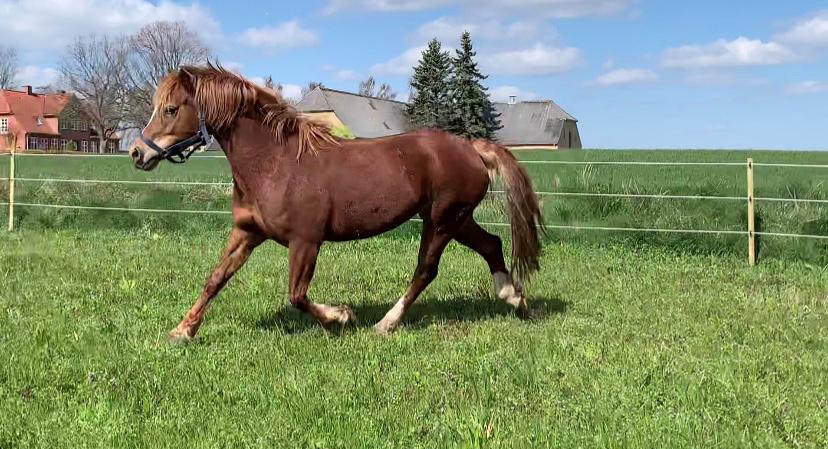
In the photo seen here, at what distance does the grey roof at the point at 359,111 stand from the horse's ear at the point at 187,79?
54.1 meters

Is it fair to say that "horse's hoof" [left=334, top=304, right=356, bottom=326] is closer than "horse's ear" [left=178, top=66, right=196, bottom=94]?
No

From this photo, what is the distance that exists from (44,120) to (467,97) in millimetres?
46746

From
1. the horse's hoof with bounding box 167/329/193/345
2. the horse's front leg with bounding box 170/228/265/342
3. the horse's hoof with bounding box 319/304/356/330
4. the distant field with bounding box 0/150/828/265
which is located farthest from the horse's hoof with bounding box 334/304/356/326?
the distant field with bounding box 0/150/828/265

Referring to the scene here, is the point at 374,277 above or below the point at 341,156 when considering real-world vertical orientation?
below

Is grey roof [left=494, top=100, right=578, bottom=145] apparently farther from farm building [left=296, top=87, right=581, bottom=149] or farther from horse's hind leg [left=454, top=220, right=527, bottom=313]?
horse's hind leg [left=454, top=220, right=527, bottom=313]

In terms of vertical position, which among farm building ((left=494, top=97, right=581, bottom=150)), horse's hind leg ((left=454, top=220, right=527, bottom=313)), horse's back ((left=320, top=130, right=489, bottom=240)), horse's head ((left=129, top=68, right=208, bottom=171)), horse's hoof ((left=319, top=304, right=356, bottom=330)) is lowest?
horse's hoof ((left=319, top=304, right=356, bottom=330))

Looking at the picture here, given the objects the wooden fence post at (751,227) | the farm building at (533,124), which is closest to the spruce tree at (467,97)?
the farm building at (533,124)

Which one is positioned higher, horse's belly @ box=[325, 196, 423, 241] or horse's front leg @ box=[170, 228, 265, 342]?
horse's belly @ box=[325, 196, 423, 241]

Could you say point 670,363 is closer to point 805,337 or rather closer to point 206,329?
point 805,337

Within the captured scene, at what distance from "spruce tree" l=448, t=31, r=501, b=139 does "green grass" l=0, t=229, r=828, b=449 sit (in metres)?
48.1

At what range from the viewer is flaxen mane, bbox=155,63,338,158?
513 centimetres

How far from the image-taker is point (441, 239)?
5.75 meters

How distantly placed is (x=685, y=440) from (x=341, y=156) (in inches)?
123

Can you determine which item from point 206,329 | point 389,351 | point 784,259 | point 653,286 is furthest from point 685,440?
point 784,259
